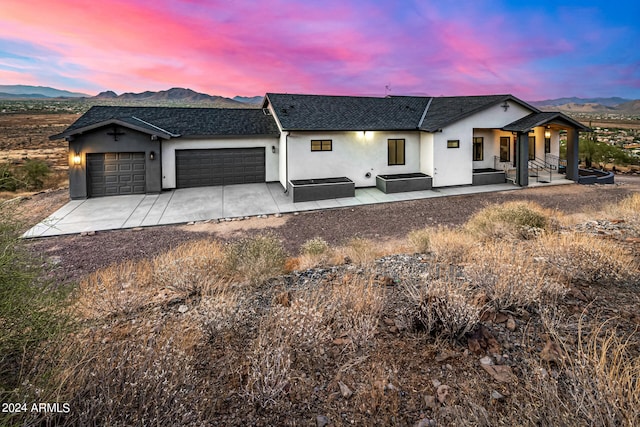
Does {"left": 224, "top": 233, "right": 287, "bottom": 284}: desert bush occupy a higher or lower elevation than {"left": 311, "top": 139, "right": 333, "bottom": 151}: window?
lower

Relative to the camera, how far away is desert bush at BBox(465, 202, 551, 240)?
26.7 ft

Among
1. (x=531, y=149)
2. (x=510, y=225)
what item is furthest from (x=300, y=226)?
(x=531, y=149)

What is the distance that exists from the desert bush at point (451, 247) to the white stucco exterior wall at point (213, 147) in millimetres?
12697

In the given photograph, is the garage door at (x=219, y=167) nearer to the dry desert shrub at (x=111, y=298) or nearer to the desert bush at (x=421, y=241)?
the desert bush at (x=421, y=241)

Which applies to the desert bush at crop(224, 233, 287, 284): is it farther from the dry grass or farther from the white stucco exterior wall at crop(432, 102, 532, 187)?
the white stucco exterior wall at crop(432, 102, 532, 187)

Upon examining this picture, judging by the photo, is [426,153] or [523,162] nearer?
[523,162]

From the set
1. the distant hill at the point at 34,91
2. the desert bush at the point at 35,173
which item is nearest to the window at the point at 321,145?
the desert bush at the point at 35,173

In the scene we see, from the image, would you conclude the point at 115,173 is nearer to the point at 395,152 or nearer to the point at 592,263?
the point at 395,152

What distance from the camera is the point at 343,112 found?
61.3 ft

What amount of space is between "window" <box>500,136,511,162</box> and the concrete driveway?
3090 millimetres

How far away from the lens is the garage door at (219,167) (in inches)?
685

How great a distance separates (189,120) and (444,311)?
18211 mm

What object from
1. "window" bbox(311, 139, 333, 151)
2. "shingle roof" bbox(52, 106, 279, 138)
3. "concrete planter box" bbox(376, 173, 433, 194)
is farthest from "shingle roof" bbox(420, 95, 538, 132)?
"shingle roof" bbox(52, 106, 279, 138)

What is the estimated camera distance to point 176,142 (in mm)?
17031
